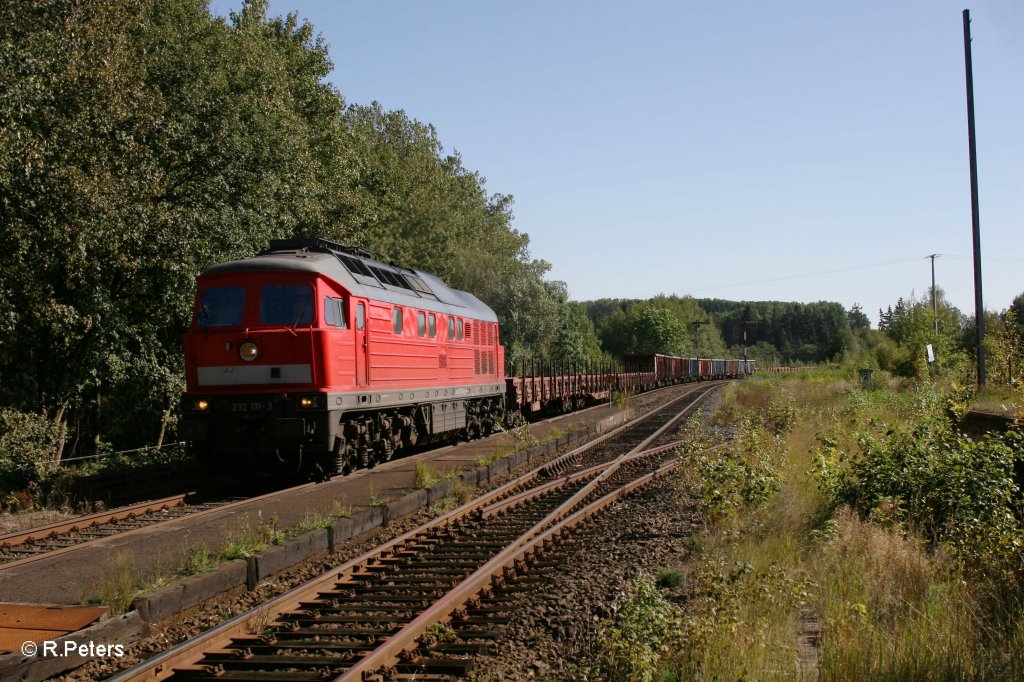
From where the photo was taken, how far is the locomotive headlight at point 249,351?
13.4 meters

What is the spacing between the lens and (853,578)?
7387mm

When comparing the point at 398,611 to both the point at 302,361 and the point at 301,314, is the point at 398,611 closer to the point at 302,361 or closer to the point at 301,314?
the point at 302,361

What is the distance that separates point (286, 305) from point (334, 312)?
792 millimetres

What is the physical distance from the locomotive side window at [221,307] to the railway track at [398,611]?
493 centimetres

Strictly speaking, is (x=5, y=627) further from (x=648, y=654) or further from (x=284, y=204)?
(x=284, y=204)

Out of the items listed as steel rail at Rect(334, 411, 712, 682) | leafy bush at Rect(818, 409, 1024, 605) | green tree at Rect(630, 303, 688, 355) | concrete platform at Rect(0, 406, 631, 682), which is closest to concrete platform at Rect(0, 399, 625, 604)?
concrete platform at Rect(0, 406, 631, 682)

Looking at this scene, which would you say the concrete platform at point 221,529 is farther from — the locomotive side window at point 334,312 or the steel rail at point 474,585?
the locomotive side window at point 334,312

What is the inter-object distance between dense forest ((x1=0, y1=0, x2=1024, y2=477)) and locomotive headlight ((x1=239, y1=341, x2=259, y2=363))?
372 centimetres

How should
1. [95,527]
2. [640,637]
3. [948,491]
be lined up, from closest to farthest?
1. [640,637]
2. [948,491]
3. [95,527]

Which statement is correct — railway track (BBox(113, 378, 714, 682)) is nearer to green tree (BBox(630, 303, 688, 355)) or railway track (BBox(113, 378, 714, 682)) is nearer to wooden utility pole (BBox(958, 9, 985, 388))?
wooden utility pole (BBox(958, 9, 985, 388))

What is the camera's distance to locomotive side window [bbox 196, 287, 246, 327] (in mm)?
13617

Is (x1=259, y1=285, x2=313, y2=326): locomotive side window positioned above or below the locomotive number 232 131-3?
above

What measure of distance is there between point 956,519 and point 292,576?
258 inches

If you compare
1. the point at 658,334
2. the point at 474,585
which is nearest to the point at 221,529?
the point at 474,585
